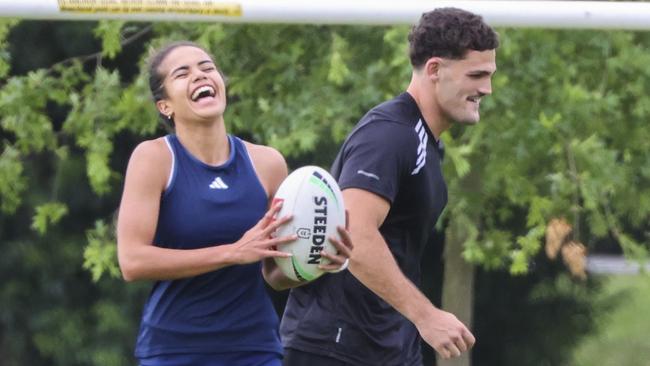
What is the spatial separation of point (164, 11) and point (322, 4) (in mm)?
634

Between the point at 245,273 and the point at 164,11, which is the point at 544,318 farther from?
the point at 245,273

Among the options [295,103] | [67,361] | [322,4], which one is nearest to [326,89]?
[295,103]

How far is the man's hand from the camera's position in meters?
5.29

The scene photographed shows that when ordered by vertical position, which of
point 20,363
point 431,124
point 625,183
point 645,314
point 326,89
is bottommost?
point 645,314

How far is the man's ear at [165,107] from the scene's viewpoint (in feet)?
17.0

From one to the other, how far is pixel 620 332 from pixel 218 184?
13.0m

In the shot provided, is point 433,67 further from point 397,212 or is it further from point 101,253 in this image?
point 101,253

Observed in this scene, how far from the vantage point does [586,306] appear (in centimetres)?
1265

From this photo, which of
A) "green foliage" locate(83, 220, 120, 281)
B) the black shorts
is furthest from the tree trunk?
the black shorts

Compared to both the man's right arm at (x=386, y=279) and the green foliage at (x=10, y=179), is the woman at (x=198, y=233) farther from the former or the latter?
the green foliage at (x=10, y=179)

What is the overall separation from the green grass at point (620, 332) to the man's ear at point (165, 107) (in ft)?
21.6

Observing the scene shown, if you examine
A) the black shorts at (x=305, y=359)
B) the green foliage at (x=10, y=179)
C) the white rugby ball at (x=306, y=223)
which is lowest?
the green foliage at (x=10, y=179)

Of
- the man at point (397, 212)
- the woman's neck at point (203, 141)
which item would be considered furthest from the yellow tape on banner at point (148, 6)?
the woman's neck at point (203, 141)

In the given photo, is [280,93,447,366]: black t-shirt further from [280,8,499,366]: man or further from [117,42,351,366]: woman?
[117,42,351,366]: woman
